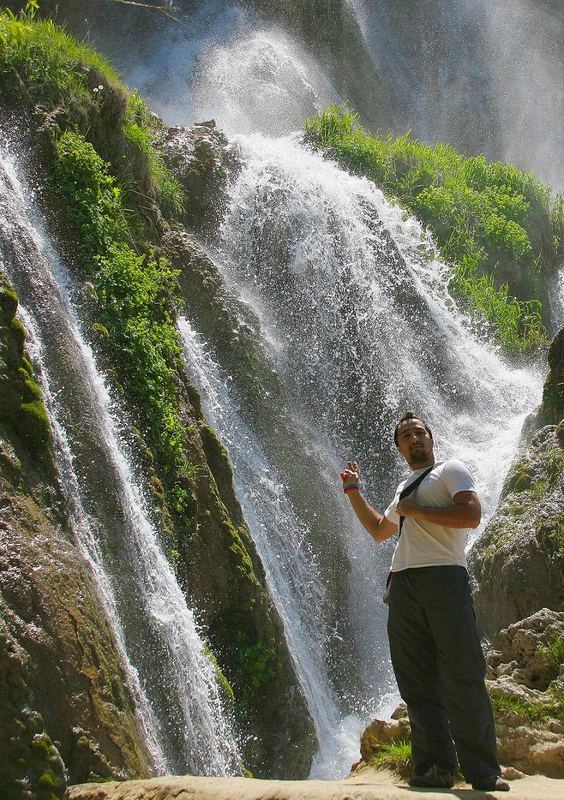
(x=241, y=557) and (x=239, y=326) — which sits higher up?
(x=239, y=326)

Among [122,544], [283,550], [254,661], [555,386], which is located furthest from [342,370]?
[122,544]

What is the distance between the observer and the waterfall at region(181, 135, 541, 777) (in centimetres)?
1021

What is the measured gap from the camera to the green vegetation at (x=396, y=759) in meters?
4.81

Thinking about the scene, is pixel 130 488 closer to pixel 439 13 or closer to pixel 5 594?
pixel 5 594

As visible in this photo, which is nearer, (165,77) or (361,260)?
(361,260)

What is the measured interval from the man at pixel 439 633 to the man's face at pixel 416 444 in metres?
0.07

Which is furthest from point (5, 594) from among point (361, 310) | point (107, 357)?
point (361, 310)

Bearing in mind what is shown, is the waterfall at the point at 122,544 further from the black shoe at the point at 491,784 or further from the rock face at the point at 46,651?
the black shoe at the point at 491,784

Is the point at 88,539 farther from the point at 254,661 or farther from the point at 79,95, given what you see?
the point at 79,95

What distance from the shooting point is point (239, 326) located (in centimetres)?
1182

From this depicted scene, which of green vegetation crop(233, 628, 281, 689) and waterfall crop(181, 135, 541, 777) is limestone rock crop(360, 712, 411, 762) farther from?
waterfall crop(181, 135, 541, 777)

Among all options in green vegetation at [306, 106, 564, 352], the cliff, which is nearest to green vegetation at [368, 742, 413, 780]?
the cliff

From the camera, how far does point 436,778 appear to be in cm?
411

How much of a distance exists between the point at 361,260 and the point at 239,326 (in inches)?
135
